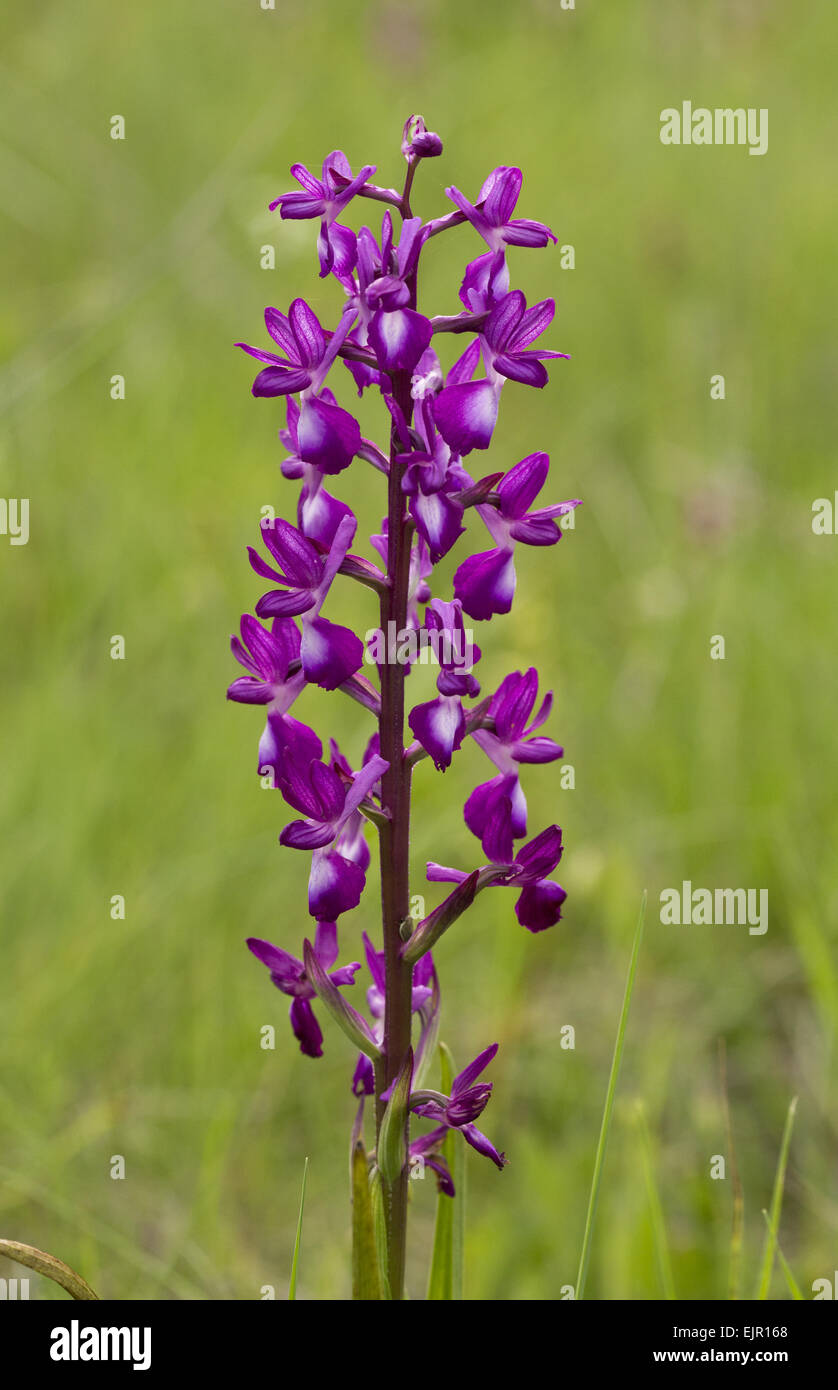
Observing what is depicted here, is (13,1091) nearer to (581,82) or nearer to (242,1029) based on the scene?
(242,1029)

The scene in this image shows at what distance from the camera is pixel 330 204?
1883mm

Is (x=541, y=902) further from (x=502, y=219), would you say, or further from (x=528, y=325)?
(x=502, y=219)

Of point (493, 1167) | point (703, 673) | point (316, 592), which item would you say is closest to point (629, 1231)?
point (493, 1167)

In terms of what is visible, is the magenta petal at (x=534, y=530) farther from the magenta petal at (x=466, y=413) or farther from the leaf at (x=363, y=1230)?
the leaf at (x=363, y=1230)

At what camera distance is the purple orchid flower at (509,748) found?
2.02 m

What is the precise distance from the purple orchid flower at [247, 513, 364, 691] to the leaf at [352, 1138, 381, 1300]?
72 centimetres

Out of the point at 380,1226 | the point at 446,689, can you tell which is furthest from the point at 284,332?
the point at 380,1226

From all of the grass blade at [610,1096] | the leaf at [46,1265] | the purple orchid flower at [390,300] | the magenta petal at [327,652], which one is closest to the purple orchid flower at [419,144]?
the purple orchid flower at [390,300]

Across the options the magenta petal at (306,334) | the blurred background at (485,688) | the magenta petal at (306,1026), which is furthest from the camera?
the blurred background at (485,688)

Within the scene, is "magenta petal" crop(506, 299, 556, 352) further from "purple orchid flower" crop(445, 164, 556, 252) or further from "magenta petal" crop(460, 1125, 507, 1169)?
"magenta petal" crop(460, 1125, 507, 1169)

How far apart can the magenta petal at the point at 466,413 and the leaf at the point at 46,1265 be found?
128 cm

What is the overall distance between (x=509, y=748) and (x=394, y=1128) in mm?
605

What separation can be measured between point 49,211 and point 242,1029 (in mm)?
6836

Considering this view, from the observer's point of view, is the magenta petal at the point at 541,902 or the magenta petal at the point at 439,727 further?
the magenta petal at the point at 541,902
